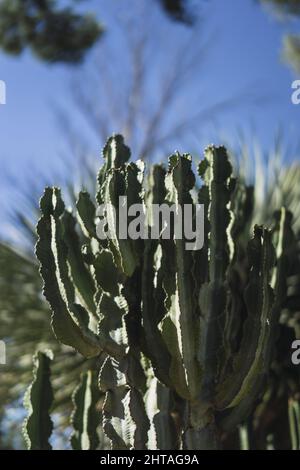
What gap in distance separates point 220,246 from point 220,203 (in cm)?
18

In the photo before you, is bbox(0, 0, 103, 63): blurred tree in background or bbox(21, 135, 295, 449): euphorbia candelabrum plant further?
bbox(0, 0, 103, 63): blurred tree in background

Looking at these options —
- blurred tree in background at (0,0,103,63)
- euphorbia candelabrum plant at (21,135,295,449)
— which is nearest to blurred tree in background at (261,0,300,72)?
blurred tree in background at (0,0,103,63)

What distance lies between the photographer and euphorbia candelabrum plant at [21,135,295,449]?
8.61 ft

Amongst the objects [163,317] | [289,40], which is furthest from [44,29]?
[163,317]

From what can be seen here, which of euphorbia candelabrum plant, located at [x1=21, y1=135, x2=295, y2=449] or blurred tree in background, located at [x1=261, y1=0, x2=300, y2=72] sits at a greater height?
blurred tree in background, located at [x1=261, y1=0, x2=300, y2=72]

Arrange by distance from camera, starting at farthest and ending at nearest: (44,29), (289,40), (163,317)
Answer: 1. (289,40)
2. (44,29)
3. (163,317)

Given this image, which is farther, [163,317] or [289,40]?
[289,40]

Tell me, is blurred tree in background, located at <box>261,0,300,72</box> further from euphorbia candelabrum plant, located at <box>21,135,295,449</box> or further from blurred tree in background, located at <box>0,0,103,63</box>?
euphorbia candelabrum plant, located at <box>21,135,295,449</box>

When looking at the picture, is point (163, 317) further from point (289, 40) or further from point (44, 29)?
point (289, 40)

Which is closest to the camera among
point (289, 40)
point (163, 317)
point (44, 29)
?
point (163, 317)

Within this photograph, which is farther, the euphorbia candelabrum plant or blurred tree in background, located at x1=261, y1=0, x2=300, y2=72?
blurred tree in background, located at x1=261, y1=0, x2=300, y2=72

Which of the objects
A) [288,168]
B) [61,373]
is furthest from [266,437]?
[288,168]

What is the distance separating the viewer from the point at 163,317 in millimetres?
2799

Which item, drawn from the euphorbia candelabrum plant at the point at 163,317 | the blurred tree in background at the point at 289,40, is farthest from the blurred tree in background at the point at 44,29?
the euphorbia candelabrum plant at the point at 163,317
